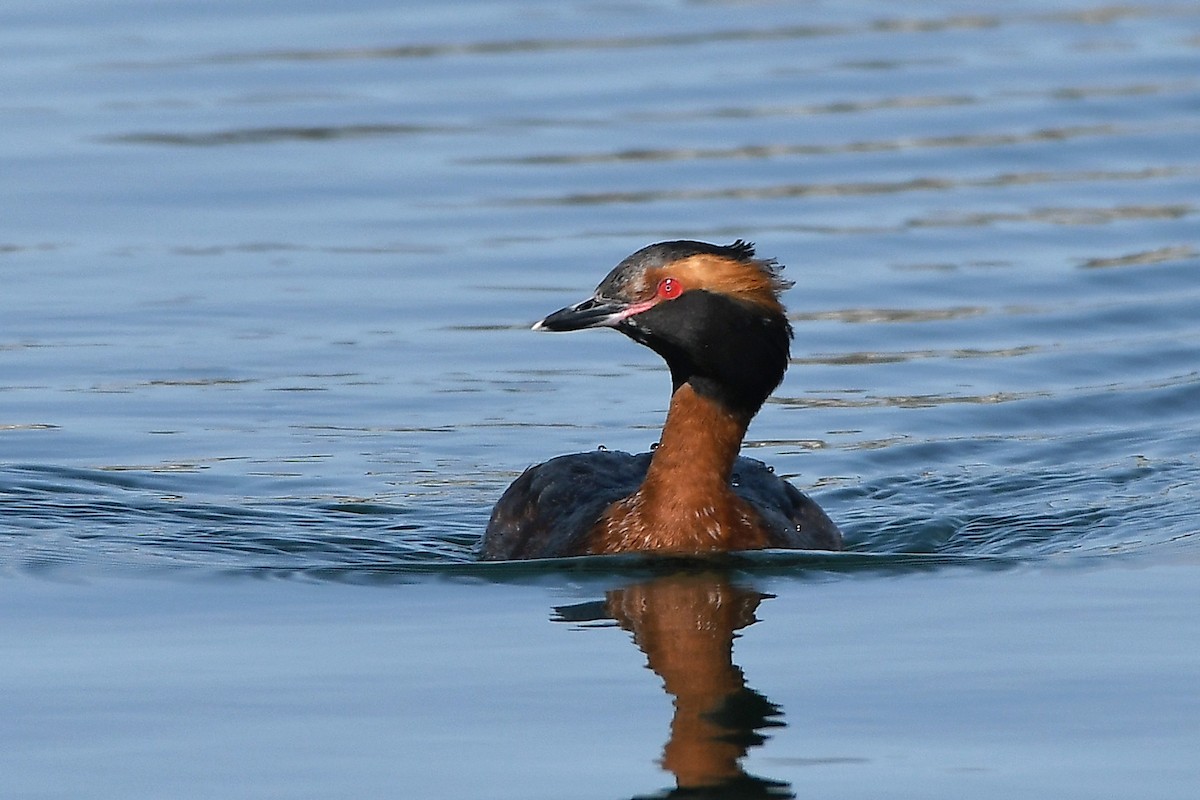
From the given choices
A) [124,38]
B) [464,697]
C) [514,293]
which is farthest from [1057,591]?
[124,38]

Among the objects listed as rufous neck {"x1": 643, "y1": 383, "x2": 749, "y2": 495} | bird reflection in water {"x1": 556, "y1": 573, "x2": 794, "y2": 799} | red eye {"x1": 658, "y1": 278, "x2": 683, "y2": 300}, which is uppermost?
red eye {"x1": 658, "y1": 278, "x2": 683, "y2": 300}

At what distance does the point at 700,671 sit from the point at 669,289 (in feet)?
6.61

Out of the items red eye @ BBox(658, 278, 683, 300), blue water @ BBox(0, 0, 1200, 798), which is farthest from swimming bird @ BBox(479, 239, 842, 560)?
blue water @ BBox(0, 0, 1200, 798)

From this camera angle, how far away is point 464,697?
7973 mm

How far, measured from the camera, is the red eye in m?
9.84

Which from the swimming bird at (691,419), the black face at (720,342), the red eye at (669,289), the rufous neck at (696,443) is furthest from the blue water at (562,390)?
the red eye at (669,289)

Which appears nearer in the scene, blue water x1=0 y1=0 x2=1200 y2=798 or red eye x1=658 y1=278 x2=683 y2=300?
blue water x1=0 y1=0 x2=1200 y2=798

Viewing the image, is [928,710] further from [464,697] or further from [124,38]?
[124,38]

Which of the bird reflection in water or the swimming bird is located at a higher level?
the swimming bird

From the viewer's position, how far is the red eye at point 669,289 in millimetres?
9844

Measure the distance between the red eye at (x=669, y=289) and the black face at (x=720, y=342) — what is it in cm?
3

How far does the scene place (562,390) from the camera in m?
14.0

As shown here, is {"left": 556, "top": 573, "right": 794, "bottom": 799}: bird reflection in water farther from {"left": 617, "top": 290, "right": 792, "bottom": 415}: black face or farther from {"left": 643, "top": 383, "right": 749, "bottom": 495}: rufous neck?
{"left": 617, "top": 290, "right": 792, "bottom": 415}: black face

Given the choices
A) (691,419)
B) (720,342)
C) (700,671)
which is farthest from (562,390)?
(700,671)
